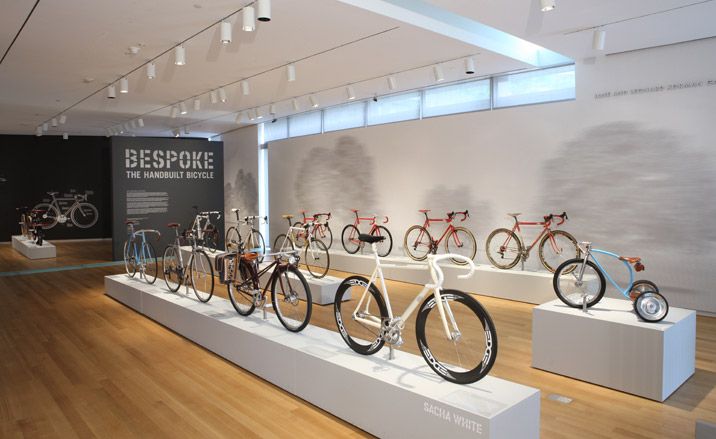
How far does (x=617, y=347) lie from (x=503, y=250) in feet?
12.0

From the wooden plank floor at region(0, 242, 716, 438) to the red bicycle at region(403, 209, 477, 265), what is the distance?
89.4 inches

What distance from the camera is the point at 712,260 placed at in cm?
577

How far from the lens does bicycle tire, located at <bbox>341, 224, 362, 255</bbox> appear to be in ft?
32.4

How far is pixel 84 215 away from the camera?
16297 millimetres

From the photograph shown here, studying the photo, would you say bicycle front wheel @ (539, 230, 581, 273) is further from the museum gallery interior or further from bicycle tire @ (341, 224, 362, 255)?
bicycle tire @ (341, 224, 362, 255)

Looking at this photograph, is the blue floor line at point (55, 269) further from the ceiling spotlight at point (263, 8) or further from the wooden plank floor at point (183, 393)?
the ceiling spotlight at point (263, 8)

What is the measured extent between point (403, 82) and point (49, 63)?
16.3ft

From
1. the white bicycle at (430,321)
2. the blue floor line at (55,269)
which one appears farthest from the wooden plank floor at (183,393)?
the blue floor line at (55,269)

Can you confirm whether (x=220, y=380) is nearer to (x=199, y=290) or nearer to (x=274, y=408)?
(x=274, y=408)

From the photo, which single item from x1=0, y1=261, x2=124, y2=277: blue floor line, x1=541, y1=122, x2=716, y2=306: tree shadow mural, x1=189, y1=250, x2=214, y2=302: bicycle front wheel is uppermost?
x1=541, y1=122, x2=716, y2=306: tree shadow mural

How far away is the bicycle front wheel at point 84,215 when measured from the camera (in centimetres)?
1614

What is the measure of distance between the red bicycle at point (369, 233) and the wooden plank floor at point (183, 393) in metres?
3.74

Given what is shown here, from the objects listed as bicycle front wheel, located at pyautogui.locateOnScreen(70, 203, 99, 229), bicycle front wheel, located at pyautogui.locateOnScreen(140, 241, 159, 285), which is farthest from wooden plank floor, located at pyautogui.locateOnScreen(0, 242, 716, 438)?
bicycle front wheel, located at pyautogui.locateOnScreen(70, 203, 99, 229)

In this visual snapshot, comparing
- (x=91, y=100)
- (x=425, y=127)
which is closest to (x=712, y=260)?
(x=425, y=127)
